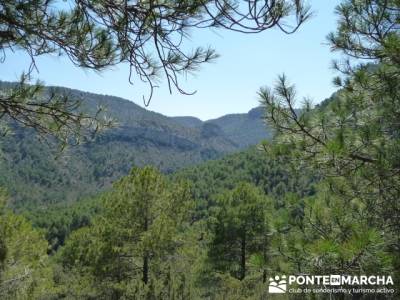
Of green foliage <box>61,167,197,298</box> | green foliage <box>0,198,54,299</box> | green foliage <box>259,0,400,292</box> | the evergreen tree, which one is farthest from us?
the evergreen tree

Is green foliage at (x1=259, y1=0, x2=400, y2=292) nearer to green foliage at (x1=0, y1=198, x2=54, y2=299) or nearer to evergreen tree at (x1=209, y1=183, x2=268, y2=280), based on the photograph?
green foliage at (x1=0, y1=198, x2=54, y2=299)

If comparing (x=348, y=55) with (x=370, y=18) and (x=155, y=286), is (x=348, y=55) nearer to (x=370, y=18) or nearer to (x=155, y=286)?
(x=370, y=18)

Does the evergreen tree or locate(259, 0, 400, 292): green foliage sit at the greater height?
locate(259, 0, 400, 292): green foliage

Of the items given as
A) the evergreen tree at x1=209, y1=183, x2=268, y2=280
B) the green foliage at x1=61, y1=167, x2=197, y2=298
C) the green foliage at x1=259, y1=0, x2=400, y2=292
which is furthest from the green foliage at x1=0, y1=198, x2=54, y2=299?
the evergreen tree at x1=209, y1=183, x2=268, y2=280

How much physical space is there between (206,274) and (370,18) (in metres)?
16.3

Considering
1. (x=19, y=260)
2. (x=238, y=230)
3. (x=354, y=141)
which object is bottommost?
(x=19, y=260)

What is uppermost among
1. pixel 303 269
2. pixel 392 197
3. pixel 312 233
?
pixel 392 197

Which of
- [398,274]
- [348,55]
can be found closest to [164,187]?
[348,55]

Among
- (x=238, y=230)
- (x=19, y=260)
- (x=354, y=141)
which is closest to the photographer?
(x=354, y=141)

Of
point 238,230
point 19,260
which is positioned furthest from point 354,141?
point 238,230

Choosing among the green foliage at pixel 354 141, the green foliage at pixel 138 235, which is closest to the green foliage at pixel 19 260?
the green foliage at pixel 138 235

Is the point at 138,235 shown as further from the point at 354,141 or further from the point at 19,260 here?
the point at 354,141

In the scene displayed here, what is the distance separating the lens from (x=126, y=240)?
12906 mm

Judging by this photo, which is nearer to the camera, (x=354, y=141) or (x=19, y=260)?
(x=354, y=141)
